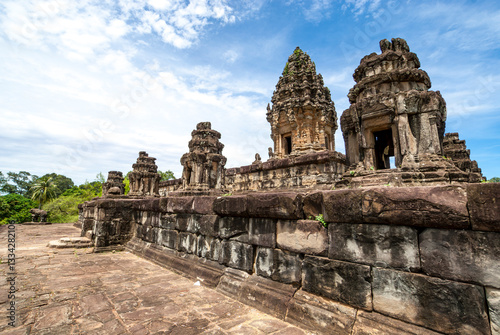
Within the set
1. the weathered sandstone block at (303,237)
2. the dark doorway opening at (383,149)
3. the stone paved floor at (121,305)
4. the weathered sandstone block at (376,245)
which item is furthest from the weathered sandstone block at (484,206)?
the dark doorway opening at (383,149)

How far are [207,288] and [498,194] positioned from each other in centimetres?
330

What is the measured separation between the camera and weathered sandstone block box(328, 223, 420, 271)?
6.30ft

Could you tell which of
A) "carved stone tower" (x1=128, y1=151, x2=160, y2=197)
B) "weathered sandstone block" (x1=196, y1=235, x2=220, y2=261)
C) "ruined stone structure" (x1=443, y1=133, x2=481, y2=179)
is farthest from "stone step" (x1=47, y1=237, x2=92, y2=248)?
"ruined stone structure" (x1=443, y1=133, x2=481, y2=179)

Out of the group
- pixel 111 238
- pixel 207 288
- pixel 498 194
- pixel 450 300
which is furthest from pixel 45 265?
pixel 498 194

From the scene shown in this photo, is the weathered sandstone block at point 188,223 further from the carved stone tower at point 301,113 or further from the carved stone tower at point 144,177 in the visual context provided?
the carved stone tower at point 144,177

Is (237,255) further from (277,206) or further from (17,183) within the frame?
(17,183)

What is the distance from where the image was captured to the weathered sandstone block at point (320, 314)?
82.7 inches

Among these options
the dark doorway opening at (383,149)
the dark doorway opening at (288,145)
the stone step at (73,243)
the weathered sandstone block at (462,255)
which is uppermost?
the dark doorway opening at (288,145)

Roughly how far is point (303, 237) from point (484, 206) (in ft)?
4.91

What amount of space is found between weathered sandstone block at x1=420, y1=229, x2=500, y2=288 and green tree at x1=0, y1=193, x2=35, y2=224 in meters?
35.2

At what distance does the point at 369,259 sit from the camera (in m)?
2.10

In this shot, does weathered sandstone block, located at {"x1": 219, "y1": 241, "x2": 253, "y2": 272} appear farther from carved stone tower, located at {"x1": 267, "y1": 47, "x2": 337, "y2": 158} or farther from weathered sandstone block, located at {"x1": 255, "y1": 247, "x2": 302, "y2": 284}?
carved stone tower, located at {"x1": 267, "y1": 47, "x2": 337, "y2": 158}

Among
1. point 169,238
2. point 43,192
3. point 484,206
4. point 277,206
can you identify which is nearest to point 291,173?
point 169,238

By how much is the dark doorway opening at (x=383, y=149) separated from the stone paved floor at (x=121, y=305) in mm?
8499
